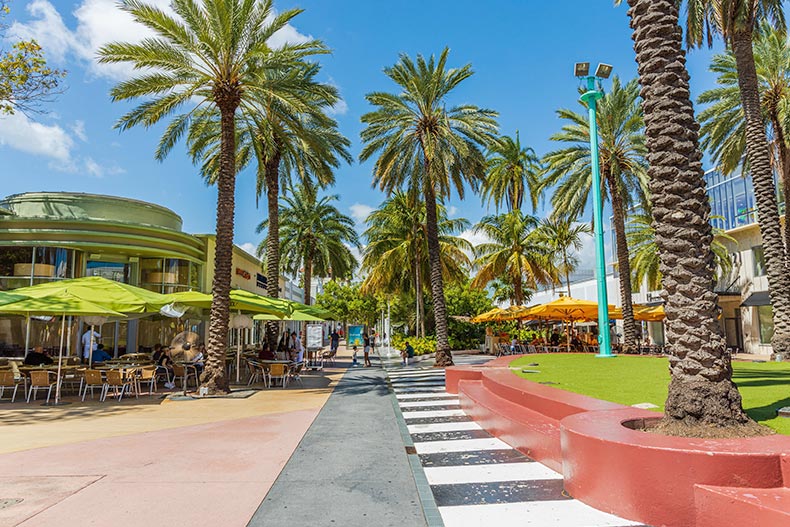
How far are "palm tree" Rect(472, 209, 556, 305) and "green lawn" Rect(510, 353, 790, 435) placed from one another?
2205 centimetres

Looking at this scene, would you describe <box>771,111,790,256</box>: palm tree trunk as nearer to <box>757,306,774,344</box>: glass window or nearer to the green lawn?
<box>757,306,774,344</box>: glass window

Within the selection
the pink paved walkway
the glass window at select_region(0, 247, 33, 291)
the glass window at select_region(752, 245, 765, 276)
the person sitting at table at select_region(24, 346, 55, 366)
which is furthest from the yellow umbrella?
the glass window at select_region(0, 247, 33, 291)

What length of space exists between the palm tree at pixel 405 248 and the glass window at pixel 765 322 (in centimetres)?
1763

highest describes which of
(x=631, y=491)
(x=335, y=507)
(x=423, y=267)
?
(x=423, y=267)

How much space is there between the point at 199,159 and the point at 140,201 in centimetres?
315

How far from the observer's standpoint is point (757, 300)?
97.8 ft

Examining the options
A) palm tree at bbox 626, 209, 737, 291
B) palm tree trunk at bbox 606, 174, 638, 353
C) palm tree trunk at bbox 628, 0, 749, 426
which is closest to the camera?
palm tree trunk at bbox 628, 0, 749, 426

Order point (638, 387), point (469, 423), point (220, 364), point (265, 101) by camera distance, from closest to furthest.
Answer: point (638, 387) → point (469, 423) → point (220, 364) → point (265, 101)

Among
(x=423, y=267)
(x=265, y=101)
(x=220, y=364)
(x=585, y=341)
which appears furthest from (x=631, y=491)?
(x=423, y=267)

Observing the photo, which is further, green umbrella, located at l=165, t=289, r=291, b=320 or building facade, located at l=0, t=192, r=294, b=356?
building facade, located at l=0, t=192, r=294, b=356

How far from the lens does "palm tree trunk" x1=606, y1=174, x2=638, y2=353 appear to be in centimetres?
2386

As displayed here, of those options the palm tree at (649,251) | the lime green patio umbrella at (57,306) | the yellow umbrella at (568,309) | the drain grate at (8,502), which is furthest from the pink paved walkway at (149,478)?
the palm tree at (649,251)

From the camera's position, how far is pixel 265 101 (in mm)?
16875

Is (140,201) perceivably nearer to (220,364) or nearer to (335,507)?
(220,364)
